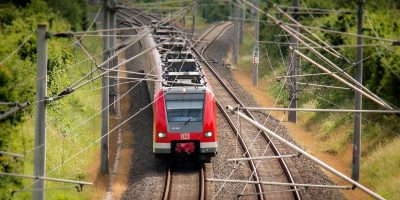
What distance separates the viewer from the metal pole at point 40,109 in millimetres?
15578

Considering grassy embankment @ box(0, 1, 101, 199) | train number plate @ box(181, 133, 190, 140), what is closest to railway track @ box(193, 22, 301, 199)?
train number plate @ box(181, 133, 190, 140)

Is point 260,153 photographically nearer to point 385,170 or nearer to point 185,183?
point 185,183

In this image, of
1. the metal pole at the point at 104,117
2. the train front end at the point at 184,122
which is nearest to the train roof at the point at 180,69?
the train front end at the point at 184,122

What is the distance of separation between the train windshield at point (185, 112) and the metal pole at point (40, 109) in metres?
7.68

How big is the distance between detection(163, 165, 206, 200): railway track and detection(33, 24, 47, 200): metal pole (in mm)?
5633

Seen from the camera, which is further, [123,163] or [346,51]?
[346,51]

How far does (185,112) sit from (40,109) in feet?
27.6

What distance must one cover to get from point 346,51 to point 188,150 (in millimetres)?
14362

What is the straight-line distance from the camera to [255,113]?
112ft

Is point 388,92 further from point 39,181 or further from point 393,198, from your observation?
point 39,181

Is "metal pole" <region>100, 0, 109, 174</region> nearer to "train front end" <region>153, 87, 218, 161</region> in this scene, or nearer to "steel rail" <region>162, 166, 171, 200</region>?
"train front end" <region>153, 87, 218, 161</region>

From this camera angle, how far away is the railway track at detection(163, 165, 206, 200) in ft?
70.8

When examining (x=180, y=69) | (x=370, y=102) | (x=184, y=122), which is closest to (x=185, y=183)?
(x=184, y=122)

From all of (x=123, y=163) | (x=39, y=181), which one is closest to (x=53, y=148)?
(x=123, y=163)
